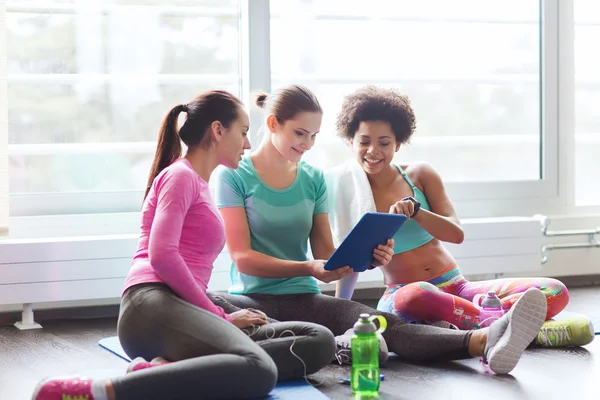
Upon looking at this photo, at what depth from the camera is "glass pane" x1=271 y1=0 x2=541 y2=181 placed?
3.80 metres

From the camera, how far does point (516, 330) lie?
7.36 ft

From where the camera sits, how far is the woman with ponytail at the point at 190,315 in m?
1.89

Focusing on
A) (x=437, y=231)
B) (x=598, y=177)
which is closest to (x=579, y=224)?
(x=598, y=177)

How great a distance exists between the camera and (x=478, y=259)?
3.76 metres

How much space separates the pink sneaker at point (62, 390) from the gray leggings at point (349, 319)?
713 mm

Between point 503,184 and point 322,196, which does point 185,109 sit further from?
point 503,184

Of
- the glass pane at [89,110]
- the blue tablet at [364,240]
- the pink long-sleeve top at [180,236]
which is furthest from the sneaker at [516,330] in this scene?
the glass pane at [89,110]

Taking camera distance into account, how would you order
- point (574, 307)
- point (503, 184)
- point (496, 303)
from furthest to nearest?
point (503, 184), point (574, 307), point (496, 303)

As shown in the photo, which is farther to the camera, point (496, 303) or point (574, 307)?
point (574, 307)

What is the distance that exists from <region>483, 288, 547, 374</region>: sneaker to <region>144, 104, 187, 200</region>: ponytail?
1025 mm

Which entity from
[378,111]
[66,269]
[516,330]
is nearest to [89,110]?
[66,269]

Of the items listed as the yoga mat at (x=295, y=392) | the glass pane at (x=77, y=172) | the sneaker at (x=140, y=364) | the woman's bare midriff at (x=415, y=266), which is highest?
the glass pane at (x=77, y=172)

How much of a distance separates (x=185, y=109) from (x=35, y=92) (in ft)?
4.51

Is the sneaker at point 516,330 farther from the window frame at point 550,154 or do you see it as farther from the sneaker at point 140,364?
the window frame at point 550,154
